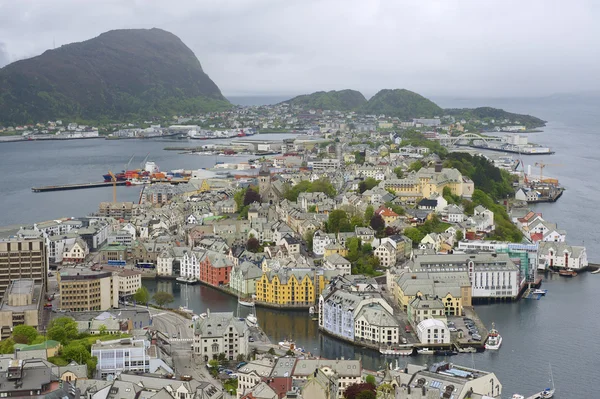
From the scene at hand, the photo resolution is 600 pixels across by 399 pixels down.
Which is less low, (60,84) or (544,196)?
(60,84)

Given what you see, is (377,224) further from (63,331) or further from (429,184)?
(63,331)

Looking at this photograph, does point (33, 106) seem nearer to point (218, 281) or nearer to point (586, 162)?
point (586, 162)

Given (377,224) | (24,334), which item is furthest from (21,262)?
(377,224)

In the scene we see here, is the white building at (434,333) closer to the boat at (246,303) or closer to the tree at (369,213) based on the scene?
the boat at (246,303)

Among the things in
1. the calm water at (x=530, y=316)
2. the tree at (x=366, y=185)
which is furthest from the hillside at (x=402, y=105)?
the tree at (x=366, y=185)

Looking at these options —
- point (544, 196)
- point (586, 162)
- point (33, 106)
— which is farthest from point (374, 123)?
point (544, 196)

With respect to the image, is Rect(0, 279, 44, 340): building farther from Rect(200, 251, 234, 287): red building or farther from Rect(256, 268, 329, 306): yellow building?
Rect(256, 268, 329, 306): yellow building
